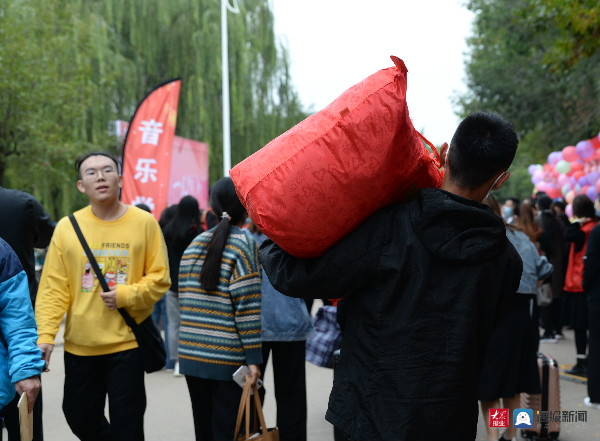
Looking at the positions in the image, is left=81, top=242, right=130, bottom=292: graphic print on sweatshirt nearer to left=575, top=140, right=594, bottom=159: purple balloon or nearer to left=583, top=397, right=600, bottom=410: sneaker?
left=583, top=397, right=600, bottom=410: sneaker

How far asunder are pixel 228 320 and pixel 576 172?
10.9 meters

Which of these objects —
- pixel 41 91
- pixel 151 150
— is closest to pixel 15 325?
pixel 151 150

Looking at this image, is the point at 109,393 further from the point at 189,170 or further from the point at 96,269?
the point at 189,170

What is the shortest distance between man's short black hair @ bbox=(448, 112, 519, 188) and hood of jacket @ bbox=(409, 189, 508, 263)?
4.1 inches

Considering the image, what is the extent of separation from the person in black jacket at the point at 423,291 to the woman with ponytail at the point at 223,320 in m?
1.77

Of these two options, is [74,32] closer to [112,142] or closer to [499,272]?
[112,142]

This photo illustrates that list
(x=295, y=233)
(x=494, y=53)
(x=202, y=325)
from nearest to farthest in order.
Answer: (x=295, y=233) → (x=202, y=325) → (x=494, y=53)

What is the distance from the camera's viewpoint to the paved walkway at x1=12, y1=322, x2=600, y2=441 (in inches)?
210

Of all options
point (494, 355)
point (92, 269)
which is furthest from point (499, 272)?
point (494, 355)

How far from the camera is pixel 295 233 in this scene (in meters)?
1.88

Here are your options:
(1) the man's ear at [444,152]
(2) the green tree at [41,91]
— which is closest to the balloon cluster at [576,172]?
(1) the man's ear at [444,152]

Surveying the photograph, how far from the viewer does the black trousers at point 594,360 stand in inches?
228

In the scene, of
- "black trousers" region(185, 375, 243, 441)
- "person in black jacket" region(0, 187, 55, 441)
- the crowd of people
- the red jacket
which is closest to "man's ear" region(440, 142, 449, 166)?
the crowd of people

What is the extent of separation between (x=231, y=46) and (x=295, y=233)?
1907cm
